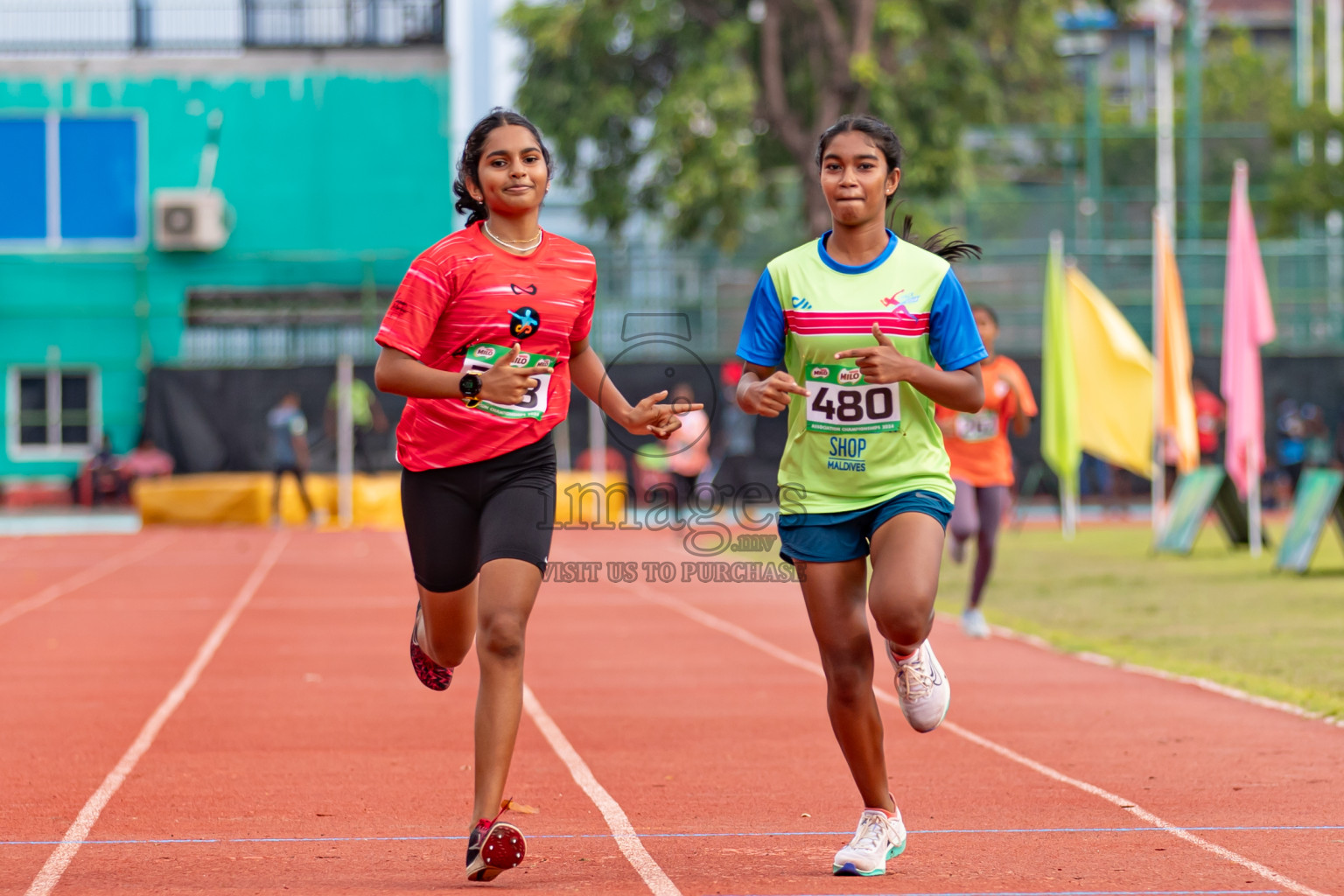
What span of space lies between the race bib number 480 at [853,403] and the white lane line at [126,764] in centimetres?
242

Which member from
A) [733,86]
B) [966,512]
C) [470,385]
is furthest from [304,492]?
[470,385]

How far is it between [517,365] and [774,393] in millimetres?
757

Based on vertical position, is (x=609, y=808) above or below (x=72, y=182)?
below

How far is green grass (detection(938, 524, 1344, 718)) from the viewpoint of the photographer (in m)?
10.1

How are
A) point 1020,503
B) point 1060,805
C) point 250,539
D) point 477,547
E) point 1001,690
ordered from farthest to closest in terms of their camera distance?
point 1020,503 < point 250,539 < point 1001,690 < point 1060,805 < point 477,547

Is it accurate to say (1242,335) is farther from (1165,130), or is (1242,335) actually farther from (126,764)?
(1165,130)

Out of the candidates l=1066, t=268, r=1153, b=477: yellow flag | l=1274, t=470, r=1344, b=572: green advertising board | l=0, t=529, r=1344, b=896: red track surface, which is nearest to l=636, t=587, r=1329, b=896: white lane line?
l=0, t=529, r=1344, b=896: red track surface

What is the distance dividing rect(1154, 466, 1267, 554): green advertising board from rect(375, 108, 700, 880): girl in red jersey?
14.1 meters

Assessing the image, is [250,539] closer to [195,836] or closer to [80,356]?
→ [80,356]

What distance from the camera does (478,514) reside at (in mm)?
5449

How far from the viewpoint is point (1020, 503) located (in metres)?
30.2

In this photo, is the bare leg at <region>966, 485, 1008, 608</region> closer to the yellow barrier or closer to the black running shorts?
the black running shorts

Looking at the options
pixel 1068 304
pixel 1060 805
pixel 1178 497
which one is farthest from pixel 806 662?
pixel 1068 304

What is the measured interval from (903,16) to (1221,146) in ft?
50.6
